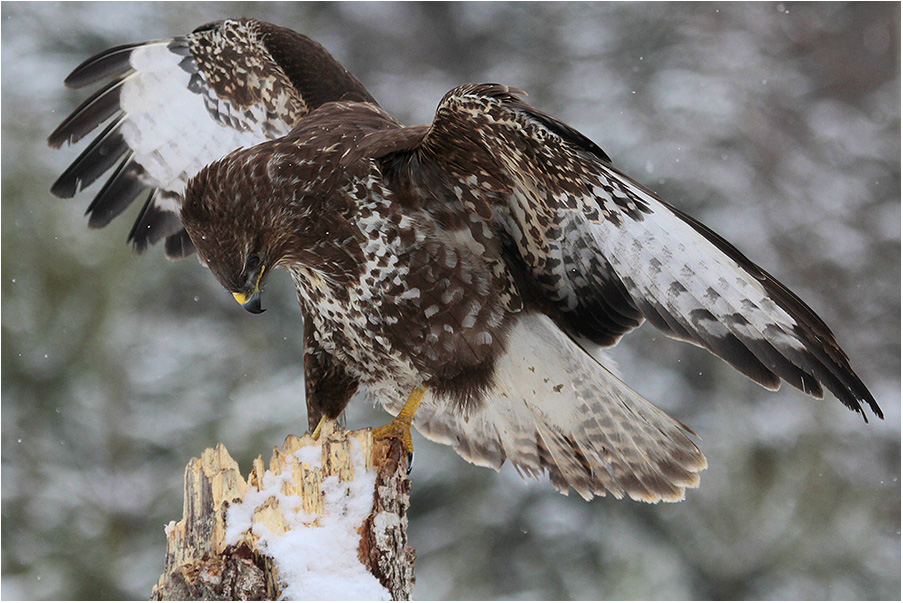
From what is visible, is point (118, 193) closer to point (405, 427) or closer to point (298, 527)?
point (405, 427)

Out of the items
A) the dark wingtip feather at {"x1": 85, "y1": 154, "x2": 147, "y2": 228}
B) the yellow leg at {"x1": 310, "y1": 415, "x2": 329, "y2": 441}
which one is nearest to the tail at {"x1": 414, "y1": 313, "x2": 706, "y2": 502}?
the yellow leg at {"x1": 310, "y1": 415, "x2": 329, "y2": 441}

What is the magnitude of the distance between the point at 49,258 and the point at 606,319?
4859mm

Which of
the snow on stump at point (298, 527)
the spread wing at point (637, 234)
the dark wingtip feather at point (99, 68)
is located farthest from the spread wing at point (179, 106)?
the snow on stump at point (298, 527)

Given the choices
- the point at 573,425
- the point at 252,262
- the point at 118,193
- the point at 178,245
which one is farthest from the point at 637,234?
the point at 118,193

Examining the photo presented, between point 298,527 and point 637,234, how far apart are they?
1392 mm

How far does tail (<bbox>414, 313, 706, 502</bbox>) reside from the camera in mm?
3463

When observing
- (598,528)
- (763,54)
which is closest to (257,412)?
(598,528)

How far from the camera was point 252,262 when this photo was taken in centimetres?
323

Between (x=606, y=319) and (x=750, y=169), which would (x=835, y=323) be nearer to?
(x=750, y=169)

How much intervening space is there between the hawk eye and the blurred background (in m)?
3.29

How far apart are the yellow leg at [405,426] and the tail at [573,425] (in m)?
0.10

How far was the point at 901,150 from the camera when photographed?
7.43 meters

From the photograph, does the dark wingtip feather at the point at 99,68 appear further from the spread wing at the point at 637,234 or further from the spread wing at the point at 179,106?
the spread wing at the point at 637,234

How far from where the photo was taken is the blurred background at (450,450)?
648 centimetres
